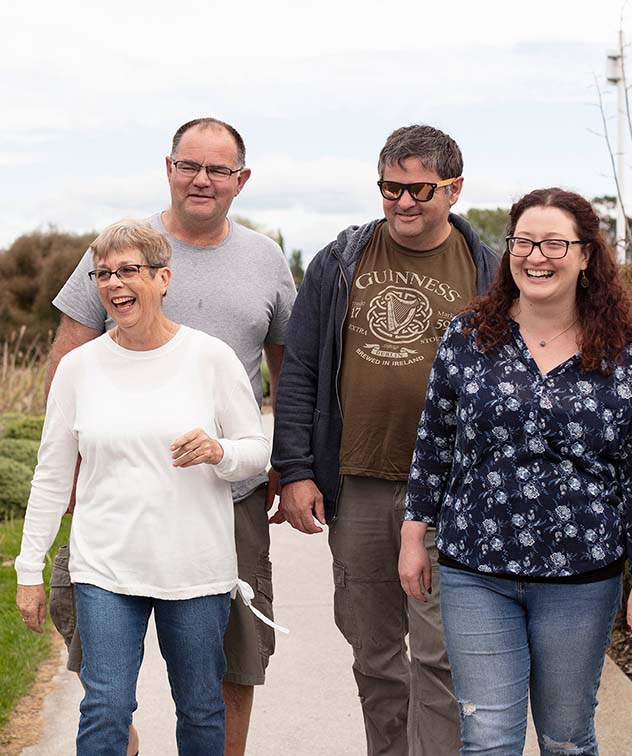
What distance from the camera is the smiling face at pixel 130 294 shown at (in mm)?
3693

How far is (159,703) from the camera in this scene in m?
5.62

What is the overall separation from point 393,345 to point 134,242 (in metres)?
0.98

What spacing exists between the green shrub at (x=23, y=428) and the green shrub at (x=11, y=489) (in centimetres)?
125

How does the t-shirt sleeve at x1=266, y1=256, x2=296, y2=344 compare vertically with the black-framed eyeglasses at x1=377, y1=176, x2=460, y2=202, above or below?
below

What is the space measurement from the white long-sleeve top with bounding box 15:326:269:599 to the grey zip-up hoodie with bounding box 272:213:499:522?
1.42 feet

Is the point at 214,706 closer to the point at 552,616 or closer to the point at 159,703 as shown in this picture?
the point at 552,616

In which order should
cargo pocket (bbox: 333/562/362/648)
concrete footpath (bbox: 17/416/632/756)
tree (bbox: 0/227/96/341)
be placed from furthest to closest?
tree (bbox: 0/227/96/341)
concrete footpath (bbox: 17/416/632/756)
cargo pocket (bbox: 333/562/362/648)

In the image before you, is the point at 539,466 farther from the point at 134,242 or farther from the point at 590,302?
the point at 134,242

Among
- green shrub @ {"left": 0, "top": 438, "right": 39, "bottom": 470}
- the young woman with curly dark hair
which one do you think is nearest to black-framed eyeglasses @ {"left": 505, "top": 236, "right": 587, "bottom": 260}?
the young woman with curly dark hair

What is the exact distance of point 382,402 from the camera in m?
4.14

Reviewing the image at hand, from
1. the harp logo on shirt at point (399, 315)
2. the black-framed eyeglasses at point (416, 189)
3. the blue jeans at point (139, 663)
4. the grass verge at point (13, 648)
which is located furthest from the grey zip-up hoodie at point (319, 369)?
the grass verge at point (13, 648)

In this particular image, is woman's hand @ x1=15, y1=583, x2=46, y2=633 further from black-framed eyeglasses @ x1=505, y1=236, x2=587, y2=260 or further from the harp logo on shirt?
black-framed eyeglasses @ x1=505, y1=236, x2=587, y2=260

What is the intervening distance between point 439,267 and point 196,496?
1219mm

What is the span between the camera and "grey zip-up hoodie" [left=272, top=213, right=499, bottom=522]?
4.25m
